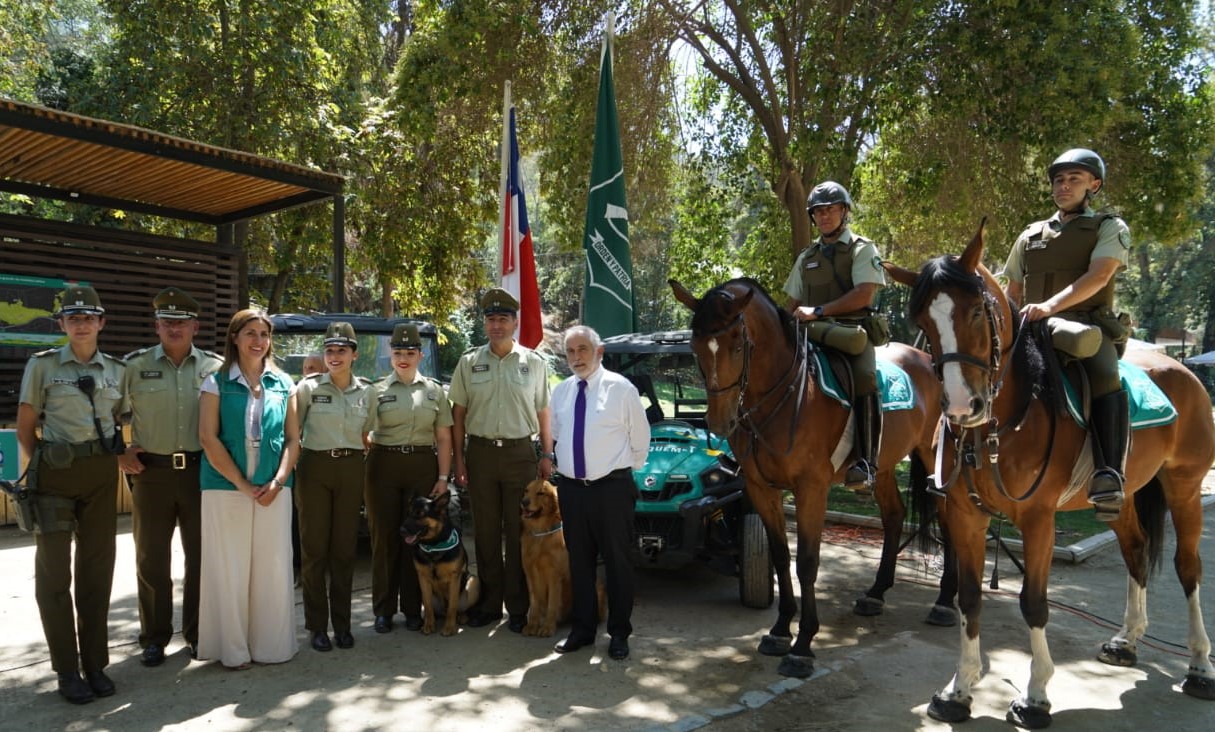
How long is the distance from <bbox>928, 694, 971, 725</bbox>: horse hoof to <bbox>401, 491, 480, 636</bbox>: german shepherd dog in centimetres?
308

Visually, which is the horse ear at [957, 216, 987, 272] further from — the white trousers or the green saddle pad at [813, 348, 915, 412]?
the white trousers

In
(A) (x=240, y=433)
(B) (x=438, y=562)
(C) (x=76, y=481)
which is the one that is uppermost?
(A) (x=240, y=433)

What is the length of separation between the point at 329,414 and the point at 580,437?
1.63 metres

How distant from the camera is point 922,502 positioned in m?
6.27

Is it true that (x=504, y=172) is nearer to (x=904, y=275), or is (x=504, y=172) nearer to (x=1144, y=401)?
(x=904, y=275)

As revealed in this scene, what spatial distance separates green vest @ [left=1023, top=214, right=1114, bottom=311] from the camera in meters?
4.61

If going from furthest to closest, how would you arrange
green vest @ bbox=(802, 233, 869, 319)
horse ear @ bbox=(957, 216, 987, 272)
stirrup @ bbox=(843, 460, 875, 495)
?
green vest @ bbox=(802, 233, 869, 319) → stirrup @ bbox=(843, 460, 875, 495) → horse ear @ bbox=(957, 216, 987, 272)

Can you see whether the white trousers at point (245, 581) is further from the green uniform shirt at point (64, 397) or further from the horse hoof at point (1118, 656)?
the horse hoof at point (1118, 656)

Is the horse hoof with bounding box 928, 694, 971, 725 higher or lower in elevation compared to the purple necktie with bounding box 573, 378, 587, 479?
lower

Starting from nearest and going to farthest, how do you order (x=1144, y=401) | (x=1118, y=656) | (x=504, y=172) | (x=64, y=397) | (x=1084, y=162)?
(x=64, y=397) → (x=1084, y=162) → (x=1144, y=401) → (x=1118, y=656) → (x=504, y=172)

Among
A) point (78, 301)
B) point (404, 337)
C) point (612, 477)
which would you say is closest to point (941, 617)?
point (612, 477)

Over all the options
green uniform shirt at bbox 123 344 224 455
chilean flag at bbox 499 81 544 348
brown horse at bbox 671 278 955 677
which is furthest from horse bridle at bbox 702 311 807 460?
chilean flag at bbox 499 81 544 348

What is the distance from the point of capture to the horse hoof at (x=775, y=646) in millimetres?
5262

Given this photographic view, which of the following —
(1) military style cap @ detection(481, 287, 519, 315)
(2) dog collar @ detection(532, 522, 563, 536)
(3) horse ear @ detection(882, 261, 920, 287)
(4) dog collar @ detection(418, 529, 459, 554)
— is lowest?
(4) dog collar @ detection(418, 529, 459, 554)
